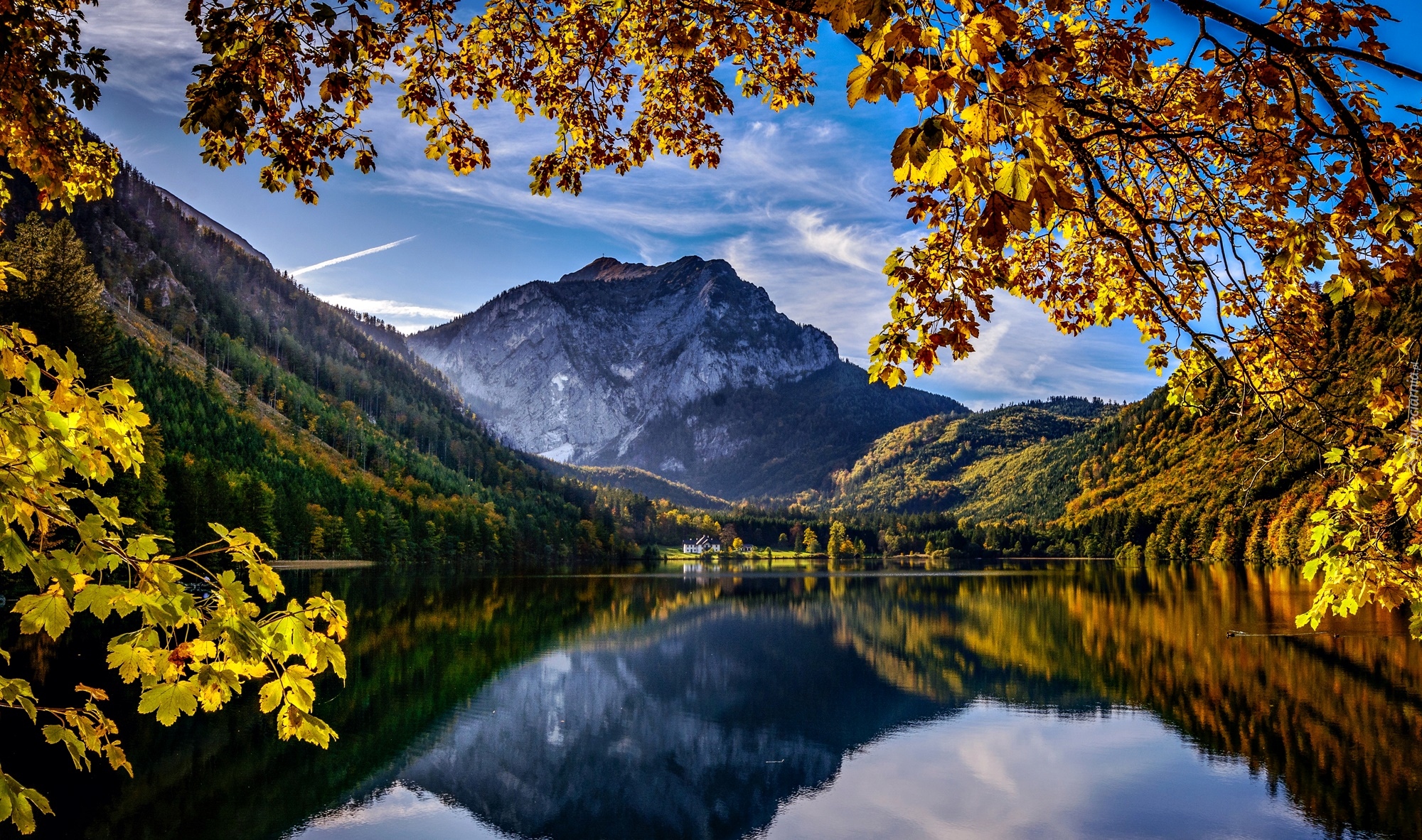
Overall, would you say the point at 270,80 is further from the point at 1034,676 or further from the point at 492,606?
the point at 492,606

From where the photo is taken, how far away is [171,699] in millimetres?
3232

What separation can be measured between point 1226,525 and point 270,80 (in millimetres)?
136978

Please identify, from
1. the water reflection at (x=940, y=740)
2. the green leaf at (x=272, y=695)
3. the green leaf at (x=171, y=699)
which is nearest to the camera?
the green leaf at (x=171, y=699)

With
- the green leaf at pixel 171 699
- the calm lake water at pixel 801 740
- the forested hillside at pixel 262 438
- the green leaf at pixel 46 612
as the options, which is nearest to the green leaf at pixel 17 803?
the green leaf at pixel 171 699

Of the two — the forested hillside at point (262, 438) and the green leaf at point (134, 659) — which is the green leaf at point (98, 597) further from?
the forested hillside at point (262, 438)

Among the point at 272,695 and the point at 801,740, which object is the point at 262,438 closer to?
the point at 801,740

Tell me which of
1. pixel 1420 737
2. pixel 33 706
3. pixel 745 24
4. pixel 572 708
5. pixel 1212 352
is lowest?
pixel 572 708

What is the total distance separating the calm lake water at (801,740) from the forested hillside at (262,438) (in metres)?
28.9

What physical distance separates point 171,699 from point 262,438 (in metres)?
130

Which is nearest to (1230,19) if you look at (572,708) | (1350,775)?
(1350,775)

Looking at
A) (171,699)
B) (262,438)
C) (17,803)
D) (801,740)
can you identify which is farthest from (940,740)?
(262,438)

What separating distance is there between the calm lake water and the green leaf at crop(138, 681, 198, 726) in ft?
58.2

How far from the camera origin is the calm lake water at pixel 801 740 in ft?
64.0

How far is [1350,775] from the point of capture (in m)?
21.0
